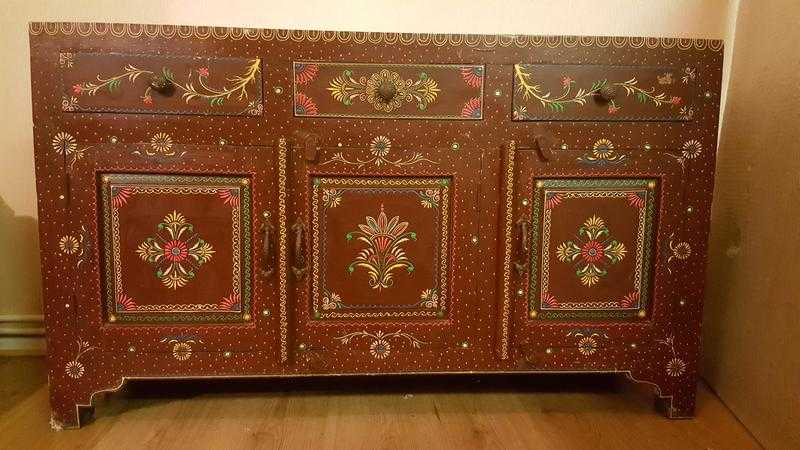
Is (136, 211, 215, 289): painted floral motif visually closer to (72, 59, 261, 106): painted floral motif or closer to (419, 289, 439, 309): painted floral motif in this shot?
(72, 59, 261, 106): painted floral motif

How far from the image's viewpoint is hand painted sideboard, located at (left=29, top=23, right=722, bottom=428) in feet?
3.83

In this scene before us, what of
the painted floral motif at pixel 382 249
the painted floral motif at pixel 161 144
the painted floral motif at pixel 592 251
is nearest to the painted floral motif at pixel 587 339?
the painted floral motif at pixel 592 251

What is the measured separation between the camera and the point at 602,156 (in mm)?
1232

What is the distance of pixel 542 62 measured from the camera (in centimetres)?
120

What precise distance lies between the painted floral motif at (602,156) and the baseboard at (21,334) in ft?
5.86

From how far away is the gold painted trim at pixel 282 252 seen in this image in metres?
1.20

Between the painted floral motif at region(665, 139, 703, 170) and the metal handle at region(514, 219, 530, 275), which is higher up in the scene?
the painted floral motif at region(665, 139, 703, 170)

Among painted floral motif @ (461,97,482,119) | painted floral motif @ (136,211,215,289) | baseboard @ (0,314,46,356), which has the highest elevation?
painted floral motif @ (461,97,482,119)

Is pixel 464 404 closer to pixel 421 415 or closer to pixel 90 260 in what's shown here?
pixel 421 415

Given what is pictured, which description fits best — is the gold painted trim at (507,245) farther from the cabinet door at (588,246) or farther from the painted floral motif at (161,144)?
the painted floral motif at (161,144)

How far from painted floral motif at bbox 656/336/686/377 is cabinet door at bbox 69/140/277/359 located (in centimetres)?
99

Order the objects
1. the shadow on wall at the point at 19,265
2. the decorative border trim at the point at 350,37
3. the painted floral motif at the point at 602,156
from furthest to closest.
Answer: the shadow on wall at the point at 19,265, the painted floral motif at the point at 602,156, the decorative border trim at the point at 350,37

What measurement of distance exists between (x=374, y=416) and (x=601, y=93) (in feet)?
3.26

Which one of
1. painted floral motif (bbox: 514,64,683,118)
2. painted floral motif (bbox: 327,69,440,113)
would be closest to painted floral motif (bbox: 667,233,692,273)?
painted floral motif (bbox: 514,64,683,118)
